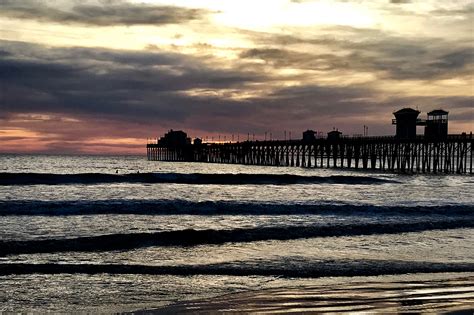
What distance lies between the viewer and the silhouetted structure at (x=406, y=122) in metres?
69.4

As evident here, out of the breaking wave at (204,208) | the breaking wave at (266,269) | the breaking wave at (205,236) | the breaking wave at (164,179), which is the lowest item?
the breaking wave at (164,179)

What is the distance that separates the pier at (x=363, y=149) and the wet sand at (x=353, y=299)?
47.0 m

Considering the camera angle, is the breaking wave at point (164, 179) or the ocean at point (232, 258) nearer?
the ocean at point (232, 258)

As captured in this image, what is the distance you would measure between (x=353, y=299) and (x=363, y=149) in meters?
62.2

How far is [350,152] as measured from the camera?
241ft

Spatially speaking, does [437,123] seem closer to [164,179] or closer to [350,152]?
[350,152]

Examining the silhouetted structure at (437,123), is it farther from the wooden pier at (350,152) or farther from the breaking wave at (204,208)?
the breaking wave at (204,208)

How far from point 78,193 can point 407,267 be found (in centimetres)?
2371

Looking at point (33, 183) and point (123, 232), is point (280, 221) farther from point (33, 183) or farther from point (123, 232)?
point (33, 183)

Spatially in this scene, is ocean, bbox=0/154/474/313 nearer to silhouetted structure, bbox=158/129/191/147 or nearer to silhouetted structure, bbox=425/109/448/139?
silhouetted structure, bbox=425/109/448/139

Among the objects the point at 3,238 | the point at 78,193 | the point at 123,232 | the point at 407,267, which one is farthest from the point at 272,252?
the point at 78,193

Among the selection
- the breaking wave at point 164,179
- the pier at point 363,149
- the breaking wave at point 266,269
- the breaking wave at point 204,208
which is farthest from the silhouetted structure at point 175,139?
the breaking wave at point 266,269

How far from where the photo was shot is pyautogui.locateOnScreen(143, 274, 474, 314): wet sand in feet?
24.2

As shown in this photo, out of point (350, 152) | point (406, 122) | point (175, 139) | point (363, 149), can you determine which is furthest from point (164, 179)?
point (175, 139)
